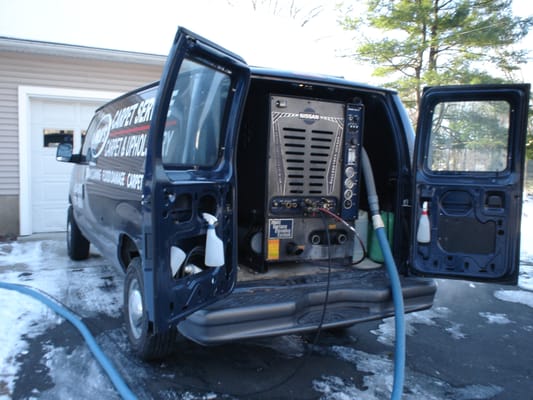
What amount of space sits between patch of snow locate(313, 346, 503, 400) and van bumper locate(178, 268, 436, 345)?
0.44m

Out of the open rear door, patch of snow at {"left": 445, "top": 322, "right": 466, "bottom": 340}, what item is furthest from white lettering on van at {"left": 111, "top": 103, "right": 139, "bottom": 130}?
patch of snow at {"left": 445, "top": 322, "right": 466, "bottom": 340}

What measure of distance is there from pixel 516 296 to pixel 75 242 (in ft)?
19.6

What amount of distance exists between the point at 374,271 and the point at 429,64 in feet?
37.1

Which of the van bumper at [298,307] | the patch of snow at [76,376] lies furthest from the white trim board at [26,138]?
the van bumper at [298,307]

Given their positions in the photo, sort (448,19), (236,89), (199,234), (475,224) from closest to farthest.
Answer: (199,234) < (236,89) < (475,224) < (448,19)

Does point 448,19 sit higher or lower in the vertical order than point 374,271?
higher

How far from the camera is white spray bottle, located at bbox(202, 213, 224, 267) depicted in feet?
8.69

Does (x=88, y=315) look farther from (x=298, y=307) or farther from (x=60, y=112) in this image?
(x=60, y=112)

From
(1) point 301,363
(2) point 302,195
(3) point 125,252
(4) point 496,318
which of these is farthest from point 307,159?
(4) point 496,318

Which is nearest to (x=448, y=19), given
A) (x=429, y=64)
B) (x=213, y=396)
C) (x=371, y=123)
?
(x=429, y=64)

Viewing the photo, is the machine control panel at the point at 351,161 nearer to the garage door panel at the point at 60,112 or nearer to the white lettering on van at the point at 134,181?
the white lettering on van at the point at 134,181

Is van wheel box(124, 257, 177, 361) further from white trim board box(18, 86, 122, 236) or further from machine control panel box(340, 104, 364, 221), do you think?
white trim board box(18, 86, 122, 236)

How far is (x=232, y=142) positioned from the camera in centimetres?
293

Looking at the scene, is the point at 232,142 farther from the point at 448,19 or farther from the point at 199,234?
the point at 448,19
